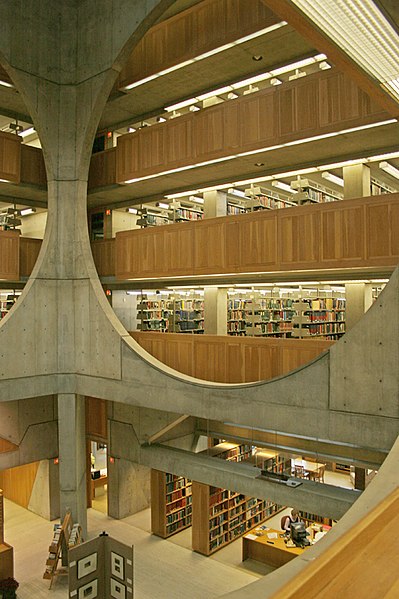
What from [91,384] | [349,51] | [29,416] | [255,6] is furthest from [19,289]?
[349,51]

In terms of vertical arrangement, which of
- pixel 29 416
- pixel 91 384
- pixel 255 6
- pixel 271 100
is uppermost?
pixel 255 6

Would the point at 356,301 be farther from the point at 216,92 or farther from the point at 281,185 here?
the point at 216,92

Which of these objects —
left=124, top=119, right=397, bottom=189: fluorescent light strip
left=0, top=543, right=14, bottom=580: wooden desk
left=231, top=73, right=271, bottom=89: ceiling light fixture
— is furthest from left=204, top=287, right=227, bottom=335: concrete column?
left=0, top=543, right=14, bottom=580: wooden desk

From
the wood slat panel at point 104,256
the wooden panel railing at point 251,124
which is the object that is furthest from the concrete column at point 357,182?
the wood slat panel at point 104,256

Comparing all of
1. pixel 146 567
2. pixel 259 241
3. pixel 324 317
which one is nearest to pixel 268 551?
pixel 146 567

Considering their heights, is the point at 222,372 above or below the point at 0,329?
below

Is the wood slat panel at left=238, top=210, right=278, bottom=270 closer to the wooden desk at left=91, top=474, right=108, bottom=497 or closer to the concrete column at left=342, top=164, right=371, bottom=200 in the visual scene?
the concrete column at left=342, top=164, right=371, bottom=200

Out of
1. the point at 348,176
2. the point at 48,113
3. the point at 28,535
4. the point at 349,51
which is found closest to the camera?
the point at 349,51

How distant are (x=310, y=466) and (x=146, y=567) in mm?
5674

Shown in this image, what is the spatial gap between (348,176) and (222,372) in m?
4.05

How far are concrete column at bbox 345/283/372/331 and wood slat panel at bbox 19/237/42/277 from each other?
6.77 meters

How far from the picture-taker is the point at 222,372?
9.13 metres

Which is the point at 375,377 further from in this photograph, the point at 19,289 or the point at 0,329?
the point at 19,289

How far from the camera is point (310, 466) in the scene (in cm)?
1383
